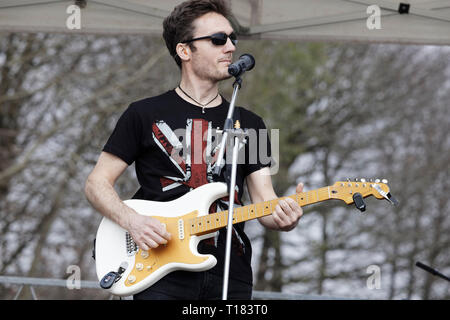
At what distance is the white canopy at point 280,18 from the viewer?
4.31 metres

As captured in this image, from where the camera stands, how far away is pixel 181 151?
3.30 meters

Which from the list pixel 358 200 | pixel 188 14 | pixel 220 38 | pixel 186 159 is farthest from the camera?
pixel 188 14

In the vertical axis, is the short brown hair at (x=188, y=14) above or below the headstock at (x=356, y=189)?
above

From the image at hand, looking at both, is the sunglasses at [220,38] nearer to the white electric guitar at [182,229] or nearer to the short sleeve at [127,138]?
the short sleeve at [127,138]

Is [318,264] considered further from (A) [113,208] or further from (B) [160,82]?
(A) [113,208]

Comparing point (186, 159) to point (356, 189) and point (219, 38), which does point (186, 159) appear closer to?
point (219, 38)

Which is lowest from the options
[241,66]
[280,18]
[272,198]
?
[272,198]

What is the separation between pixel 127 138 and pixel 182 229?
55 cm

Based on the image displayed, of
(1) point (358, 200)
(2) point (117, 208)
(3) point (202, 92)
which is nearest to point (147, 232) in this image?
(2) point (117, 208)

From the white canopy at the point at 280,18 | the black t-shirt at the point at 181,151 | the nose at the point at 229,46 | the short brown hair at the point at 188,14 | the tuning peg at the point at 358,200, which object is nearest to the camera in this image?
the tuning peg at the point at 358,200

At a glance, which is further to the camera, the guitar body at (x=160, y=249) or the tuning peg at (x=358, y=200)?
the guitar body at (x=160, y=249)

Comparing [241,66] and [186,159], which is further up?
[241,66]

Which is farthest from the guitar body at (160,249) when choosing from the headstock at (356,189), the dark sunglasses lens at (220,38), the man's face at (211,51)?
the dark sunglasses lens at (220,38)

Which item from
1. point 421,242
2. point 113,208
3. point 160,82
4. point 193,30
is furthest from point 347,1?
point 421,242
